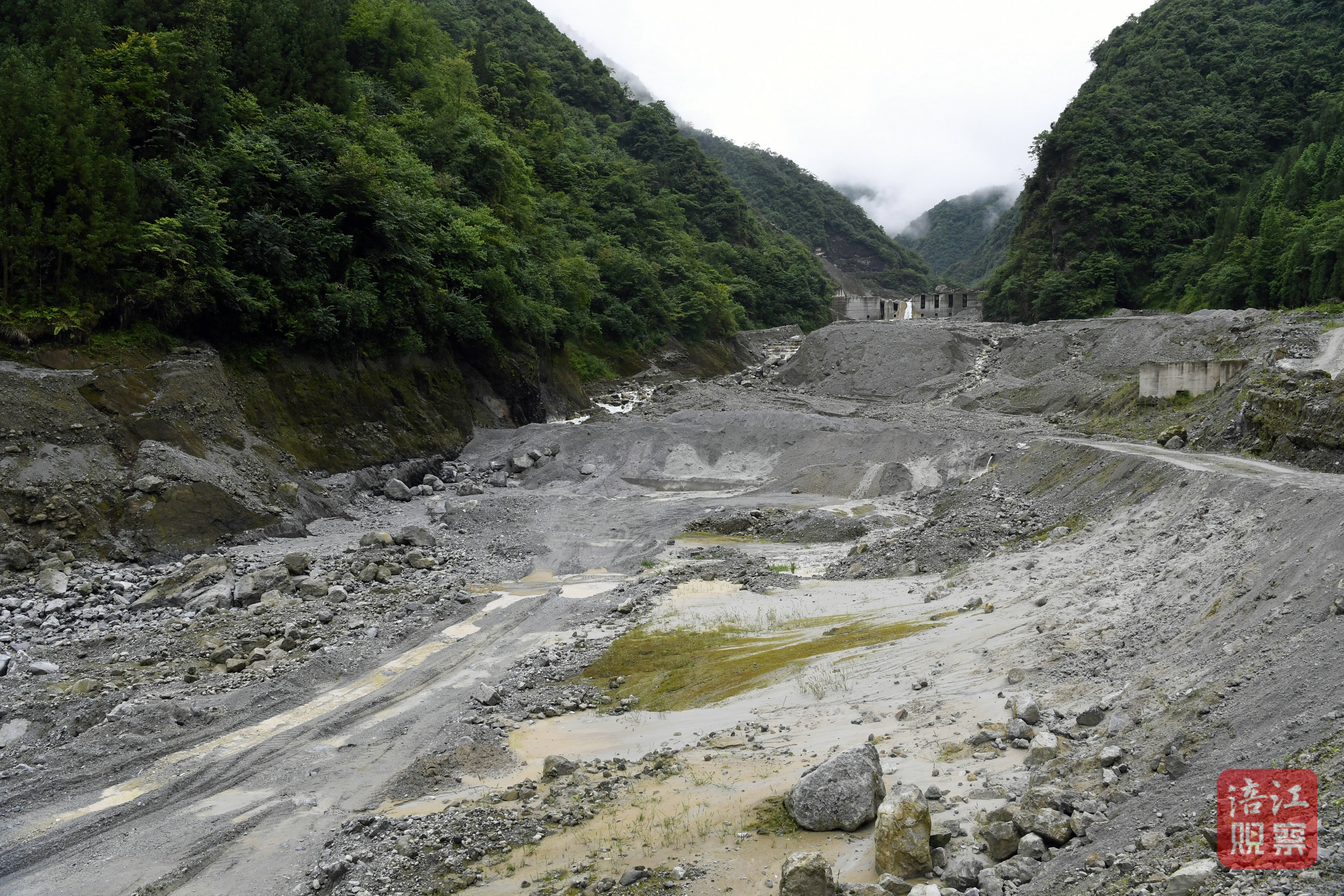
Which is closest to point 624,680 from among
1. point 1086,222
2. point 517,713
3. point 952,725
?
point 517,713

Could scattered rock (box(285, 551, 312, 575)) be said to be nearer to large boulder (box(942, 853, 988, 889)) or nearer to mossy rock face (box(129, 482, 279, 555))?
mossy rock face (box(129, 482, 279, 555))

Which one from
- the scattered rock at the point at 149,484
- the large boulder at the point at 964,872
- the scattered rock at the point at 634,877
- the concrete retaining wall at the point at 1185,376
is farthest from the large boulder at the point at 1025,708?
the concrete retaining wall at the point at 1185,376

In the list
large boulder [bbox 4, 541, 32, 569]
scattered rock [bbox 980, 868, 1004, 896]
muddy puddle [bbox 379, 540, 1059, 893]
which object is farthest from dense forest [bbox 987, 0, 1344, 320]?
large boulder [bbox 4, 541, 32, 569]

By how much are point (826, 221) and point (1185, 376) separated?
128m

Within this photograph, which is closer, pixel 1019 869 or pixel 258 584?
pixel 1019 869

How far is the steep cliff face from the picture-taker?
1811cm

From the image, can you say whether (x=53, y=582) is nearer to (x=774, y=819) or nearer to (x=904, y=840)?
(x=774, y=819)

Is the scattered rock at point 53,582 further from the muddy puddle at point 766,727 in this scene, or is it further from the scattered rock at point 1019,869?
the scattered rock at point 1019,869

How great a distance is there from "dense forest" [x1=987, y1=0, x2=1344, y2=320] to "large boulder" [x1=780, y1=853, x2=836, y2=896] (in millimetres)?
67978

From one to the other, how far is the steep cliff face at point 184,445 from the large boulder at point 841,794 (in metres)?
16.9

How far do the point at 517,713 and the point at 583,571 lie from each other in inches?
371

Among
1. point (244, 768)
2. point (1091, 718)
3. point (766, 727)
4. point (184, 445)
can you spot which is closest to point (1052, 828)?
point (1091, 718)

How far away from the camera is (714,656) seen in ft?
45.7

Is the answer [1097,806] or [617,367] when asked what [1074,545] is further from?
[617,367]
